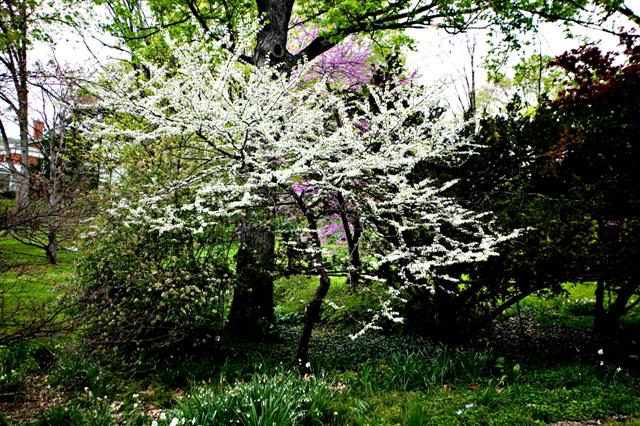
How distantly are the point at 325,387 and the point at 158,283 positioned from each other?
1.89 metres

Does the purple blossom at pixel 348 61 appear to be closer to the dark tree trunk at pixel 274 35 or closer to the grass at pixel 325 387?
the dark tree trunk at pixel 274 35

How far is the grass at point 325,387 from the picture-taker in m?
2.82

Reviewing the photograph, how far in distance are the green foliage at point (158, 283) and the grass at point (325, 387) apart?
0.30 m

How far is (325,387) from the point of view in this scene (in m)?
3.16

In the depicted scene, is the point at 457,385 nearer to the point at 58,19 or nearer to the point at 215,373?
the point at 215,373

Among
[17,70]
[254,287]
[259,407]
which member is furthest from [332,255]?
[17,70]

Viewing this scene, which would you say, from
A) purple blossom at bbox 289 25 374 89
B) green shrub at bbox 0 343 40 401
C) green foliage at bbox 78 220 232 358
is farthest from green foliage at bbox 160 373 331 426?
purple blossom at bbox 289 25 374 89

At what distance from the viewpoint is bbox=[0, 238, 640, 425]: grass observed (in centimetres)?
282

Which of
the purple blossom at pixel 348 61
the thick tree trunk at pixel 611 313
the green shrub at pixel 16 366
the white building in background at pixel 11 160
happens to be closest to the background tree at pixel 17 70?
the white building in background at pixel 11 160

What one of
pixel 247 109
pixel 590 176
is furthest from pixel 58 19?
pixel 590 176

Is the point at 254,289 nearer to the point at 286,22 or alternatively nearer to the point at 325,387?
the point at 325,387

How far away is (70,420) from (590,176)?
16.8ft

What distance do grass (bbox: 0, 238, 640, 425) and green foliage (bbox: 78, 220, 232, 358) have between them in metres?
0.30

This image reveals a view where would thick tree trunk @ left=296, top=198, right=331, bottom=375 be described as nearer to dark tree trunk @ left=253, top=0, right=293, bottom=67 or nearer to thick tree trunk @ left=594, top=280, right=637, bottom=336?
dark tree trunk @ left=253, top=0, right=293, bottom=67
